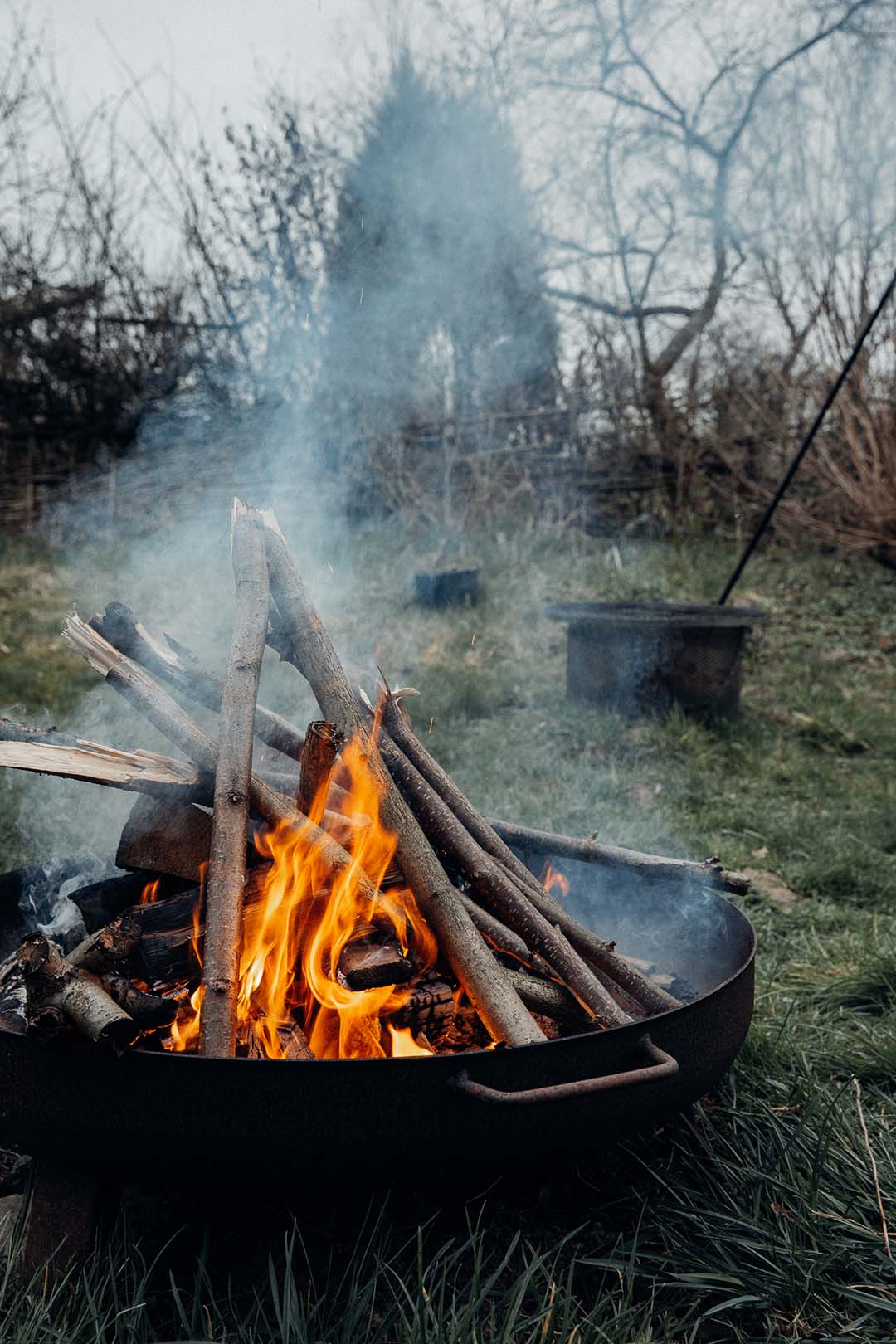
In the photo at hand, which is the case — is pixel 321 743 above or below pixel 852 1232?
above

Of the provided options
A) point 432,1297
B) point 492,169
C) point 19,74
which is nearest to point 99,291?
point 19,74

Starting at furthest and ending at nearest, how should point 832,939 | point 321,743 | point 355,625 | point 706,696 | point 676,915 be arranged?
point 355,625 → point 706,696 → point 832,939 → point 676,915 → point 321,743

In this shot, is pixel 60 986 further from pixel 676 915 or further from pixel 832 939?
pixel 832 939

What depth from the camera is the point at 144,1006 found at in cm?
144

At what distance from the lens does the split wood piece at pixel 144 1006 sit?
1432 mm

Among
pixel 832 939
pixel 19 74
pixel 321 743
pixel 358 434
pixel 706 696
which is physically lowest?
pixel 832 939

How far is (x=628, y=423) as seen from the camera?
9000mm

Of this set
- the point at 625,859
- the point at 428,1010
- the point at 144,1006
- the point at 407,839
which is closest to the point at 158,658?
the point at 407,839

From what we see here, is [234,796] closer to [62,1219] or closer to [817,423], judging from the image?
[62,1219]

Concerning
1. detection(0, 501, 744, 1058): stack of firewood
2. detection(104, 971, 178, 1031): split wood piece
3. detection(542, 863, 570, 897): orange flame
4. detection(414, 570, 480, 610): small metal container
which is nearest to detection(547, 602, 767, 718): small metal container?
detection(414, 570, 480, 610): small metal container

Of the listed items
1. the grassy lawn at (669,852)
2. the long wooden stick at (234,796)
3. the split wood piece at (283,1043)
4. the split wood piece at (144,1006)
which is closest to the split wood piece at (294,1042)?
the split wood piece at (283,1043)

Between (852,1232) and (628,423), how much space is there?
8241 mm

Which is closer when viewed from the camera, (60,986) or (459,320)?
(60,986)

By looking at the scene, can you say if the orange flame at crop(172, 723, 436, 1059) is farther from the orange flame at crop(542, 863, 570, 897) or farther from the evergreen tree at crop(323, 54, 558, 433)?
the evergreen tree at crop(323, 54, 558, 433)
